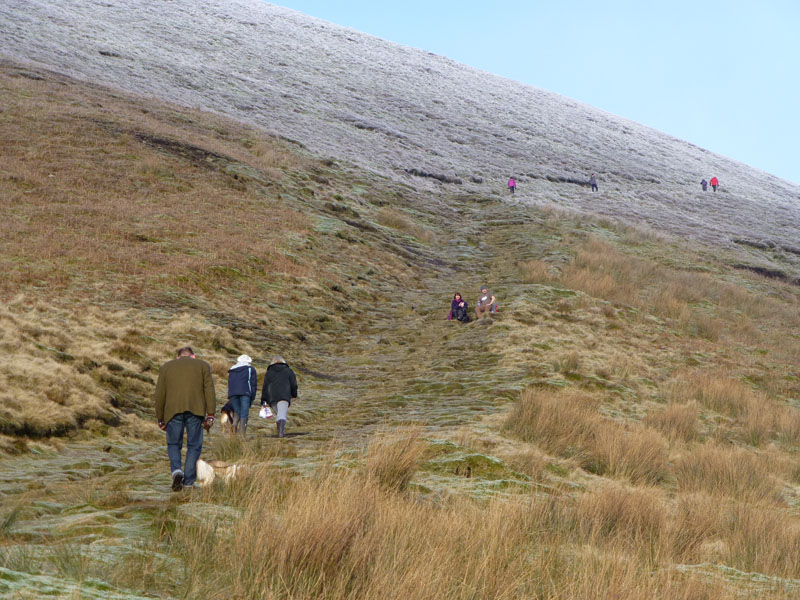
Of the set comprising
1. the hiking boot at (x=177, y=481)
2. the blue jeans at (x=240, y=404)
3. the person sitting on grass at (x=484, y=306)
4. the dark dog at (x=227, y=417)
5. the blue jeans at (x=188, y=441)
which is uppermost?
the person sitting on grass at (x=484, y=306)

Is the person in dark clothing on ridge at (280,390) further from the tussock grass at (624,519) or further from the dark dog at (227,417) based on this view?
the tussock grass at (624,519)

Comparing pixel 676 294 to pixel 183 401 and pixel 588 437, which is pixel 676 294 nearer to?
pixel 588 437

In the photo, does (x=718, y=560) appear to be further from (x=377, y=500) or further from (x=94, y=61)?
(x=94, y=61)

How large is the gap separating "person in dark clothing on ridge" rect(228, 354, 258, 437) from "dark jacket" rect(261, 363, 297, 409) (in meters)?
0.27

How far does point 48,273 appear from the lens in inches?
578

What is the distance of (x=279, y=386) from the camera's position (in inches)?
390

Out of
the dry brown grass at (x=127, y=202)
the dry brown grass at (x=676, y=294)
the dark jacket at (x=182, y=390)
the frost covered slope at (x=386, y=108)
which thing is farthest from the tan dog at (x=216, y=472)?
the frost covered slope at (x=386, y=108)

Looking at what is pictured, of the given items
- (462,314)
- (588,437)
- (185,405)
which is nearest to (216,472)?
(185,405)

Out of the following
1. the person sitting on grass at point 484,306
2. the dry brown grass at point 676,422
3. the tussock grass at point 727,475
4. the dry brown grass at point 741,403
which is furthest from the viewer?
the person sitting on grass at point 484,306

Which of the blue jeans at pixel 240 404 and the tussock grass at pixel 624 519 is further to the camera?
the blue jeans at pixel 240 404

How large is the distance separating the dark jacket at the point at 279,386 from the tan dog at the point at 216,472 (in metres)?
3.14

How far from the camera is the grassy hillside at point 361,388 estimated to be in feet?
12.6

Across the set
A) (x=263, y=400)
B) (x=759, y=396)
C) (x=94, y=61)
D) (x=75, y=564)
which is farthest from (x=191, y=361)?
(x=94, y=61)

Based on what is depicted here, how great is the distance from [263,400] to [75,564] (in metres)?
6.71
